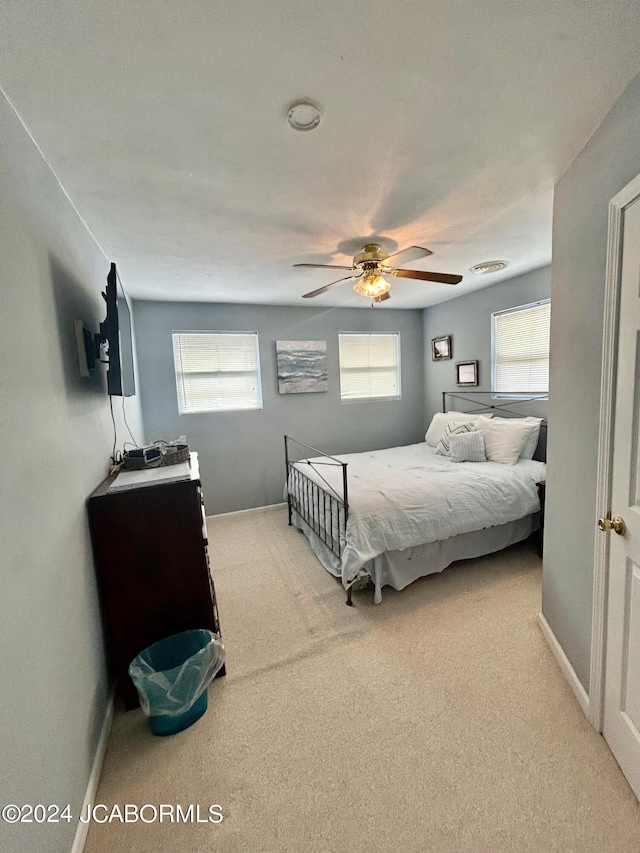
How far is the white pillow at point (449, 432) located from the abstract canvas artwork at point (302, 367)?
1532mm

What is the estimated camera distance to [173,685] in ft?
4.99

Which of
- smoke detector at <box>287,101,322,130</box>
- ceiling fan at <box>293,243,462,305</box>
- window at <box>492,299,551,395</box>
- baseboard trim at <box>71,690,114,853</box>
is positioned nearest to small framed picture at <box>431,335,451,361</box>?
window at <box>492,299,551,395</box>

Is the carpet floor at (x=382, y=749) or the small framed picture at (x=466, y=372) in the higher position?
the small framed picture at (x=466, y=372)

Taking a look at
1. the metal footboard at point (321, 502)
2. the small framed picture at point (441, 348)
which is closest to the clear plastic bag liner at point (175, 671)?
the metal footboard at point (321, 502)

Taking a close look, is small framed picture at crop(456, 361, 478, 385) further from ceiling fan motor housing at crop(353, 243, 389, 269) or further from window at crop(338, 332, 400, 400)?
ceiling fan motor housing at crop(353, 243, 389, 269)

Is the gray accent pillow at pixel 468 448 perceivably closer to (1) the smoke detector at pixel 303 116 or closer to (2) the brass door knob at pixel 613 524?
(2) the brass door knob at pixel 613 524

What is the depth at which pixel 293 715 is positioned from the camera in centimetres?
159

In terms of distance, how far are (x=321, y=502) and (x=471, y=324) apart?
2771 millimetres

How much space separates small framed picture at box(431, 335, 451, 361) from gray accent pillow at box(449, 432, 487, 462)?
1390 millimetres

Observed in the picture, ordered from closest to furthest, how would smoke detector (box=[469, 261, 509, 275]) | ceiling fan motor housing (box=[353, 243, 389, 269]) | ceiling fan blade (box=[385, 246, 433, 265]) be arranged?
ceiling fan blade (box=[385, 246, 433, 265]), ceiling fan motor housing (box=[353, 243, 389, 269]), smoke detector (box=[469, 261, 509, 275])

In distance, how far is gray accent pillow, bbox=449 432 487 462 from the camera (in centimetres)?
331

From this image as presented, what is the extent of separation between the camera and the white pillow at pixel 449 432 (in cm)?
357

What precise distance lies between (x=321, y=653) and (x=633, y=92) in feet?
8.92

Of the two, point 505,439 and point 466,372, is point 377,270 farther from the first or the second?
point 466,372
